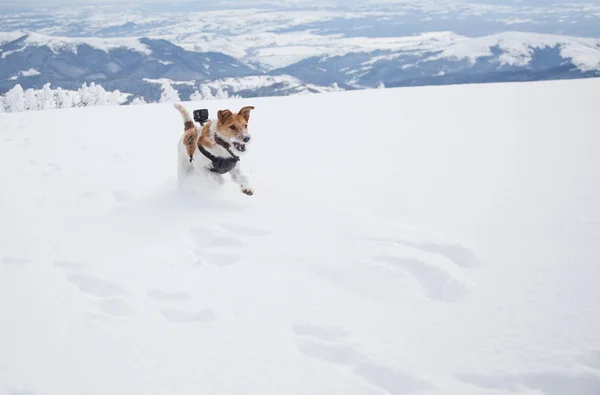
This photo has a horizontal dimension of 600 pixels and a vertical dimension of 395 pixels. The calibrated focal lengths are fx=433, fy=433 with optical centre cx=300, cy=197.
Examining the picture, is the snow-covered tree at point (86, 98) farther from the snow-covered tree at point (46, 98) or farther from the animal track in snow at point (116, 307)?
the animal track in snow at point (116, 307)

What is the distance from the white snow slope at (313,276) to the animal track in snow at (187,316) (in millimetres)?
15

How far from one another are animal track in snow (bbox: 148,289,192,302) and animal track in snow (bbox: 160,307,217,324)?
0.54 ft

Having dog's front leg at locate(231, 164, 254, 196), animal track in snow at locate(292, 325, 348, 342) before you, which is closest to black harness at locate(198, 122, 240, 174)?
dog's front leg at locate(231, 164, 254, 196)

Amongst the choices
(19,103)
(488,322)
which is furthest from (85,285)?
(19,103)

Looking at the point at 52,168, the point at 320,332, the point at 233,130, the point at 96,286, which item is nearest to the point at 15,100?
the point at 52,168

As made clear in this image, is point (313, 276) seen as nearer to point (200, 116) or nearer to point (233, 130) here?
point (233, 130)

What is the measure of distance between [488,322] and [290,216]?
2.68 m

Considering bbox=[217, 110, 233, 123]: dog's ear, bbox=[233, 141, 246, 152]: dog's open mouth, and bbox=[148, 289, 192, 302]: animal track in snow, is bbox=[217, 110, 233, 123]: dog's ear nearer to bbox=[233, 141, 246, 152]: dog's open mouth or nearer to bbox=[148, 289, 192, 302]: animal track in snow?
bbox=[233, 141, 246, 152]: dog's open mouth

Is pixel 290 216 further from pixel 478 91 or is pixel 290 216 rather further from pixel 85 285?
pixel 478 91

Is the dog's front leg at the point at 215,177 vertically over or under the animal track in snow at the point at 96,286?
over

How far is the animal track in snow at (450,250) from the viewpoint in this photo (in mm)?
3965

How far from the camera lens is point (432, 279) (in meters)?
3.76

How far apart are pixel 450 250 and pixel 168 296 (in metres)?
2.64

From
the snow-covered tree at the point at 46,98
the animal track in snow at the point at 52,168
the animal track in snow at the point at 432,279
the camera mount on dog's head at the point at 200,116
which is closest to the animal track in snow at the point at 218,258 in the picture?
the animal track in snow at the point at 432,279
